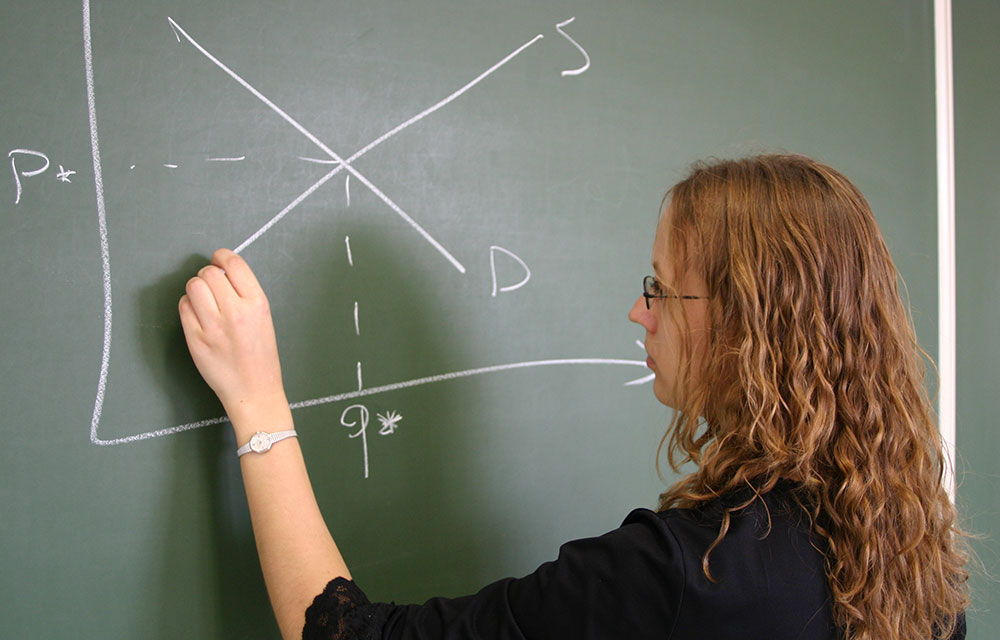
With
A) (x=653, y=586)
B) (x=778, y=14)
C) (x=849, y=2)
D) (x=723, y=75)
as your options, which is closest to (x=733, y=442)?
(x=653, y=586)

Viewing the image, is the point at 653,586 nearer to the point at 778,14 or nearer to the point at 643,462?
the point at 643,462

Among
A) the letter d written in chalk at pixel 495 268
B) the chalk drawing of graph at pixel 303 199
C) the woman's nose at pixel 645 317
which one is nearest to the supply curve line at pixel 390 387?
the chalk drawing of graph at pixel 303 199

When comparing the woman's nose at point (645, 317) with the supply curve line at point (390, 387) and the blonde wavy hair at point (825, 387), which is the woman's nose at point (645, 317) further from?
the supply curve line at point (390, 387)

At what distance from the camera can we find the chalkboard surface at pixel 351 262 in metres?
0.69

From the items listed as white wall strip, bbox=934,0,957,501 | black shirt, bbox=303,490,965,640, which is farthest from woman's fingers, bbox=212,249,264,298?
white wall strip, bbox=934,0,957,501

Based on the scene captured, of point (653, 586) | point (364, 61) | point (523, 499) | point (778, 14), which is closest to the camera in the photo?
point (653, 586)

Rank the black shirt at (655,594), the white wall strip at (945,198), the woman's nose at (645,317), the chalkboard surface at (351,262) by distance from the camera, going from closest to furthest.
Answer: the black shirt at (655,594)
the chalkboard surface at (351,262)
the woman's nose at (645,317)
the white wall strip at (945,198)

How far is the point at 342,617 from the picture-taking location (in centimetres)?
62

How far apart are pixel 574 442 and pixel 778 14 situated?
827 millimetres

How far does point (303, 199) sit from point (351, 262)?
3.6 inches

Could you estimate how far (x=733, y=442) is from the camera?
69 cm

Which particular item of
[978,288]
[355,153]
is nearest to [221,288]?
[355,153]

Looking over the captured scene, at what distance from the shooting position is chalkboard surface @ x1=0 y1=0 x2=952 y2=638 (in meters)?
0.69

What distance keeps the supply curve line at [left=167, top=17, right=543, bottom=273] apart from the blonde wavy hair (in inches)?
13.7
